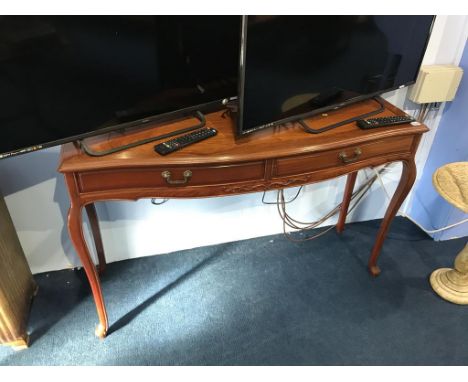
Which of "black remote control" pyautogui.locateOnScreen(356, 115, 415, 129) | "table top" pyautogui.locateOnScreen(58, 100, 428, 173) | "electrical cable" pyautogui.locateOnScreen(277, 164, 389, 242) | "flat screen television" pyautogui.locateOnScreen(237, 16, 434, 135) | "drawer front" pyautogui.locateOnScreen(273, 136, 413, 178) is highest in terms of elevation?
"flat screen television" pyautogui.locateOnScreen(237, 16, 434, 135)

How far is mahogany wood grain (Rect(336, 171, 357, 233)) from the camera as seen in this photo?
197 cm

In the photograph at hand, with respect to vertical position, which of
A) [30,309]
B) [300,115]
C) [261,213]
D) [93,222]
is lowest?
[30,309]

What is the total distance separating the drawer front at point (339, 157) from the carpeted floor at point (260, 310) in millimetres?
679

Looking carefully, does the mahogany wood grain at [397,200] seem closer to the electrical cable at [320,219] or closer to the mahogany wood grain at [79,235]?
the electrical cable at [320,219]

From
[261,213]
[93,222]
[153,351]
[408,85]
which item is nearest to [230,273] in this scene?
[261,213]

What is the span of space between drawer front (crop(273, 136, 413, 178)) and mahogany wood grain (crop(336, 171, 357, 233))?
44 centimetres

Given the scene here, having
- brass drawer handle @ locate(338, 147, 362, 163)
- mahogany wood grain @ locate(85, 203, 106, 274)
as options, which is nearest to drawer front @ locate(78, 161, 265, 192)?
brass drawer handle @ locate(338, 147, 362, 163)

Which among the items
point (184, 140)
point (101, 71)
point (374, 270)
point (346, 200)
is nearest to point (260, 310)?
point (374, 270)

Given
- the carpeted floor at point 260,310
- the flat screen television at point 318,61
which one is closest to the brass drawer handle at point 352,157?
the flat screen television at point 318,61

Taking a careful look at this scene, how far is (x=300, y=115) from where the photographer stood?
1.46m

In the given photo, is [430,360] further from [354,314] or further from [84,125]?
[84,125]

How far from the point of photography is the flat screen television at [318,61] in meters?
1.22

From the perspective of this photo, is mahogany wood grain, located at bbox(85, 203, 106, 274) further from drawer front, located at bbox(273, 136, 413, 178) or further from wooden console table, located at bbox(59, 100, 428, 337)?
drawer front, located at bbox(273, 136, 413, 178)
